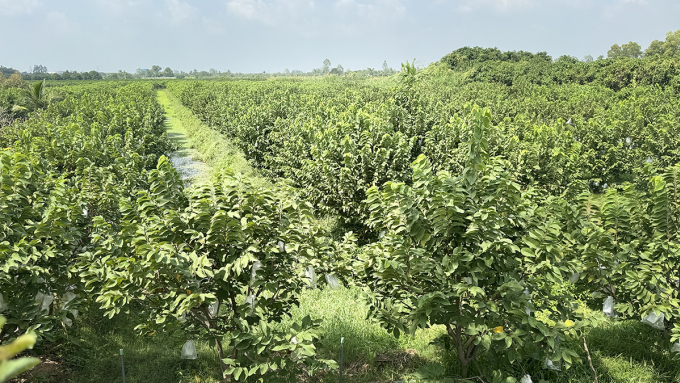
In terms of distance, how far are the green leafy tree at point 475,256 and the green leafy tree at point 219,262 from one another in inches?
33.9

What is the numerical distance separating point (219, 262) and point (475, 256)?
2.23 metres

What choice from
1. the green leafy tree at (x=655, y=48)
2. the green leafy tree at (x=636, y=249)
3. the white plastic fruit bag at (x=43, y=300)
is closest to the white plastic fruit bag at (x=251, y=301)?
the white plastic fruit bag at (x=43, y=300)

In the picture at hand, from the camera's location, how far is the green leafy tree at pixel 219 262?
3170 millimetres

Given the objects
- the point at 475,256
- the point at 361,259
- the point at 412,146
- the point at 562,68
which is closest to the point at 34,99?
the point at 412,146

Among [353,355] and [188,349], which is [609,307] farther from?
[188,349]

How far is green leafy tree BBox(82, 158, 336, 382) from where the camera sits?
10.4 feet

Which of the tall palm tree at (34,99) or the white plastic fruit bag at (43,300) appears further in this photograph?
the tall palm tree at (34,99)

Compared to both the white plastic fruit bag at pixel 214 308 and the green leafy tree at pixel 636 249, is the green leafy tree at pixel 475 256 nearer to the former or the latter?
the green leafy tree at pixel 636 249

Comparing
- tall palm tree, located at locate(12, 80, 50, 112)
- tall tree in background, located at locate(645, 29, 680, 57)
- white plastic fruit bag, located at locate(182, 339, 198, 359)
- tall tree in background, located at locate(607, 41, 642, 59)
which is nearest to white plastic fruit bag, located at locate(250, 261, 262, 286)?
white plastic fruit bag, located at locate(182, 339, 198, 359)

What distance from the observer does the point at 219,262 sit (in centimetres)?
357

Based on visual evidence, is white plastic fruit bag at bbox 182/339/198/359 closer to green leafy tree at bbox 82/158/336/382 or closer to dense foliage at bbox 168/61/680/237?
green leafy tree at bbox 82/158/336/382

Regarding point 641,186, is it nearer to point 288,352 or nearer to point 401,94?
point 401,94

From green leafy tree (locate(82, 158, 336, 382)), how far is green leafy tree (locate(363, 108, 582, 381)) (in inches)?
33.9

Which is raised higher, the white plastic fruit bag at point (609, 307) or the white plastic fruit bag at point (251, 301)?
the white plastic fruit bag at point (251, 301)
